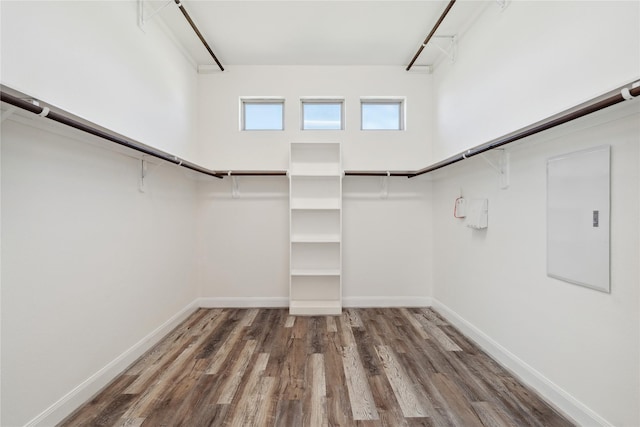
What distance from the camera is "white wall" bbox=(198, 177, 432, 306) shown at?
3676 mm

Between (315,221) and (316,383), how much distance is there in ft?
6.35

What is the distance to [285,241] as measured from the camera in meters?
3.68

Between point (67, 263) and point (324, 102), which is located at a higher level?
point (324, 102)

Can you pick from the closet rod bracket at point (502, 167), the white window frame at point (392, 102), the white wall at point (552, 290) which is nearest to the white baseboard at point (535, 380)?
the white wall at point (552, 290)

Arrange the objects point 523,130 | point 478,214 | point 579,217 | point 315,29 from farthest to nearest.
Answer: point 315,29 < point 478,214 < point 523,130 < point 579,217

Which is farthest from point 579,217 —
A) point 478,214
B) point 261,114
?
point 261,114

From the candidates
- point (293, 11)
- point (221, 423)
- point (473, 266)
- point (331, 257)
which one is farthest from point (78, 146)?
point (473, 266)

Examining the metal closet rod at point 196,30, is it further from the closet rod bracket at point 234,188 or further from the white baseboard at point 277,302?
the white baseboard at point 277,302

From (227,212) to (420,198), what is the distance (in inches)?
94.7

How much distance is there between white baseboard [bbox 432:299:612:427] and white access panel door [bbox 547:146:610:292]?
2.19 feet

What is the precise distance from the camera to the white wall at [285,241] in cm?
368

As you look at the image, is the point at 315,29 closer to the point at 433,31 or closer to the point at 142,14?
the point at 433,31

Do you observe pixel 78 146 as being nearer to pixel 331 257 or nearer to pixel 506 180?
pixel 331 257

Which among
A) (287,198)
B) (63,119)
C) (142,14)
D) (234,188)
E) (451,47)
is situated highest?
(451,47)
